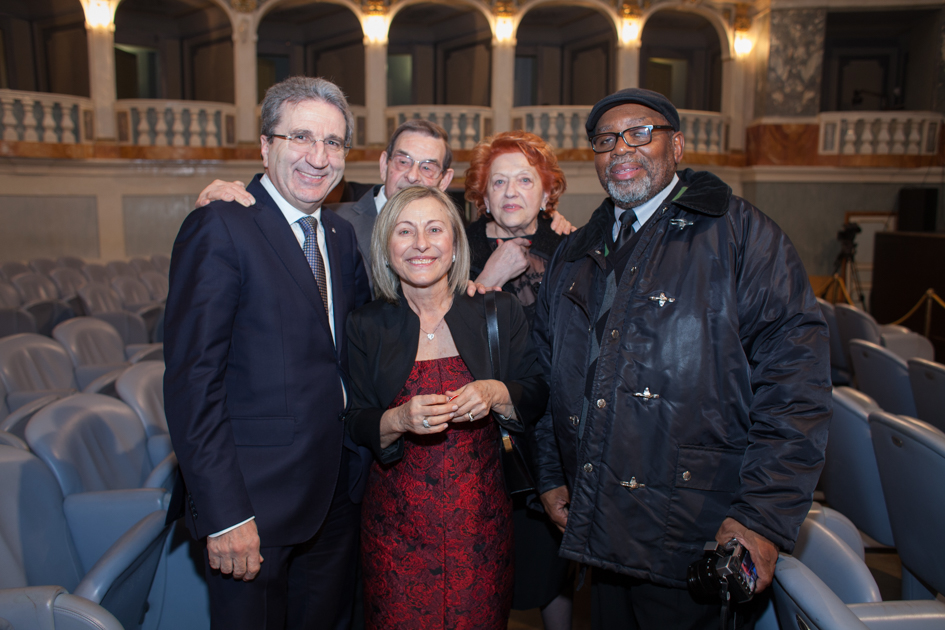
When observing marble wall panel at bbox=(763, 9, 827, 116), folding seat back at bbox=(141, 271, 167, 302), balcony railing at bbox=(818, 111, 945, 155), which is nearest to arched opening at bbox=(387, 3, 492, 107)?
marble wall panel at bbox=(763, 9, 827, 116)

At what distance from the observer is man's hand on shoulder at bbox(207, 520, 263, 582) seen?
132cm

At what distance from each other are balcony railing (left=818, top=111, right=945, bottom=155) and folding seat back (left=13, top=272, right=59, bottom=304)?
36.7 feet

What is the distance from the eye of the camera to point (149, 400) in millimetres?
2598

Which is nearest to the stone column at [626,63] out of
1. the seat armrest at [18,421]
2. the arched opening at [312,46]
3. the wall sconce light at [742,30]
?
the wall sconce light at [742,30]

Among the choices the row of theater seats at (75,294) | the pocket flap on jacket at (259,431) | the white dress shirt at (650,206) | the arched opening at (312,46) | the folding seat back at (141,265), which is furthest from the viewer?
the arched opening at (312,46)

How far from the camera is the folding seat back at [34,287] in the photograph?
611 centimetres

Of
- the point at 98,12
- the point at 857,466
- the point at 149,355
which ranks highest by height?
the point at 98,12

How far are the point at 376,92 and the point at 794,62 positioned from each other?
6.94 meters

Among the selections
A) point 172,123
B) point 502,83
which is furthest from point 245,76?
point 502,83

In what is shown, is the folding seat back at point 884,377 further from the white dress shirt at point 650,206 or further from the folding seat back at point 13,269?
the folding seat back at point 13,269

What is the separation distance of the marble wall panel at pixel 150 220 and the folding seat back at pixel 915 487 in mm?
10308

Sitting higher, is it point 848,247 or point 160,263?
point 848,247

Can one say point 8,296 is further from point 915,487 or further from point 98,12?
point 915,487

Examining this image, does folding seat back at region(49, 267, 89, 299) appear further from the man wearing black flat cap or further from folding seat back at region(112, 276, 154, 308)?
the man wearing black flat cap
